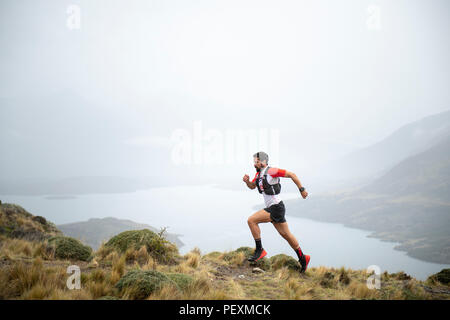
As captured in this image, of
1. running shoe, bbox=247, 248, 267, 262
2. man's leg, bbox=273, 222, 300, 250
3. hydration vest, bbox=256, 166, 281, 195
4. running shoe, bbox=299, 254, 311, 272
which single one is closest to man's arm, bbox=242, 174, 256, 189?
hydration vest, bbox=256, 166, 281, 195

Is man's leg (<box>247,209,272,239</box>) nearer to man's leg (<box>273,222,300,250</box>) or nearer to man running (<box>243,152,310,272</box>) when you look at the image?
man running (<box>243,152,310,272</box>)

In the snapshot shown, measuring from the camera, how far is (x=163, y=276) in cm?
469

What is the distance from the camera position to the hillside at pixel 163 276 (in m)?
4.31

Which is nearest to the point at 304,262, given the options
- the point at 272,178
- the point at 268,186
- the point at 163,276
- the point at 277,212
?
the point at 277,212

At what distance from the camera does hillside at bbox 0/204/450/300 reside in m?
4.31

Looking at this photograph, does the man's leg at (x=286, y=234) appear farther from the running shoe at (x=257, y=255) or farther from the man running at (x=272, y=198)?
the running shoe at (x=257, y=255)

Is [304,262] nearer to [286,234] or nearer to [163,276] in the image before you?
[286,234]

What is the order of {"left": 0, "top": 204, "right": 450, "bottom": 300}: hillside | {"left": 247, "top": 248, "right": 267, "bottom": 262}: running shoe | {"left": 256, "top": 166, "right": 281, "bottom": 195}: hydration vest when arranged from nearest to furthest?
{"left": 0, "top": 204, "right": 450, "bottom": 300}: hillside, {"left": 256, "top": 166, "right": 281, "bottom": 195}: hydration vest, {"left": 247, "top": 248, "right": 267, "bottom": 262}: running shoe

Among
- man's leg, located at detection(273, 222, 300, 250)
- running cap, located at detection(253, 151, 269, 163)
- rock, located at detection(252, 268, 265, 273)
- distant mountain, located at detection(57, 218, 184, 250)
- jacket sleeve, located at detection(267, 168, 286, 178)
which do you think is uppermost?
running cap, located at detection(253, 151, 269, 163)
